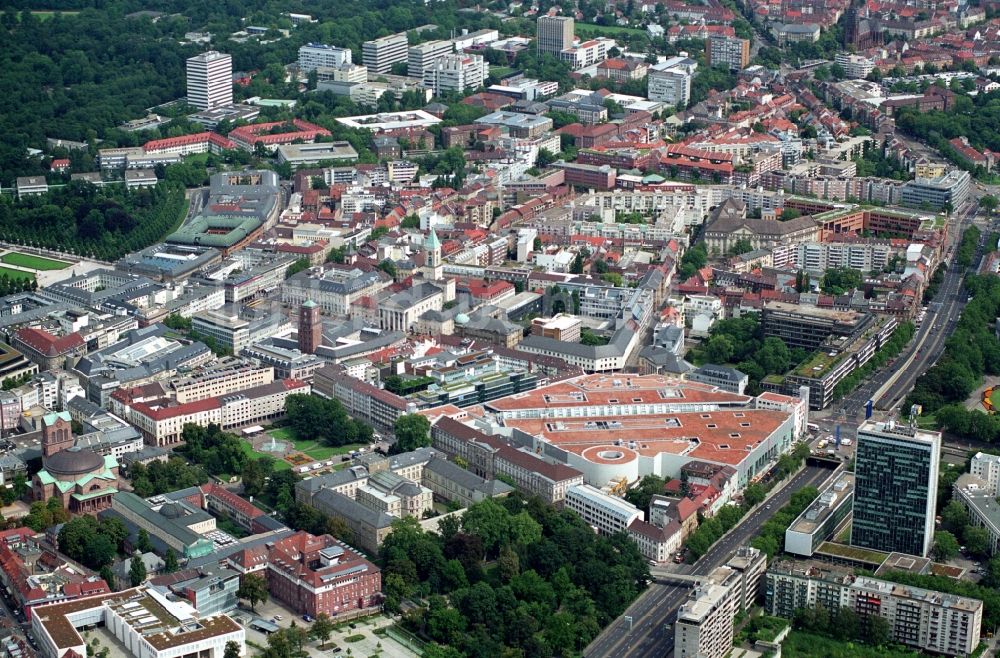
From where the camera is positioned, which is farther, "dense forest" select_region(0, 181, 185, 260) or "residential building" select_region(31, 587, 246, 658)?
"dense forest" select_region(0, 181, 185, 260)

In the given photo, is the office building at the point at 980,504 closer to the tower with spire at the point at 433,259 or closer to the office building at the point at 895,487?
the office building at the point at 895,487

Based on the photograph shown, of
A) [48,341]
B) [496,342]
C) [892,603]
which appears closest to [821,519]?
[892,603]

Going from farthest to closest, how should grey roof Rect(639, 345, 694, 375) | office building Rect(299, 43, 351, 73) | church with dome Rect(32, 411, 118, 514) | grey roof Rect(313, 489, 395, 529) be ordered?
office building Rect(299, 43, 351, 73) → grey roof Rect(639, 345, 694, 375) → church with dome Rect(32, 411, 118, 514) → grey roof Rect(313, 489, 395, 529)

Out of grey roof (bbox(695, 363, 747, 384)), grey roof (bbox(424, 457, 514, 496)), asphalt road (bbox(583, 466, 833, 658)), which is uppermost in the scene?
grey roof (bbox(695, 363, 747, 384))

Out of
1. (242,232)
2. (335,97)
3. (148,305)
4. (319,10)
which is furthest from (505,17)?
(148,305)

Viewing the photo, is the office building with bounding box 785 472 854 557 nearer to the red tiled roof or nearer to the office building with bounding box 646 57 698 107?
the red tiled roof

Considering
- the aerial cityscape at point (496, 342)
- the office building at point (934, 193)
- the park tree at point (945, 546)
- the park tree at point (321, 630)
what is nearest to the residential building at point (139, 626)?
the aerial cityscape at point (496, 342)

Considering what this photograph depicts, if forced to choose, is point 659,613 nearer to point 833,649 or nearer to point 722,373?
point 833,649

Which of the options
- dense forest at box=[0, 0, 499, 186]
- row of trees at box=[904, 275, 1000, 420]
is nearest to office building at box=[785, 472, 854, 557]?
row of trees at box=[904, 275, 1000, 420]
